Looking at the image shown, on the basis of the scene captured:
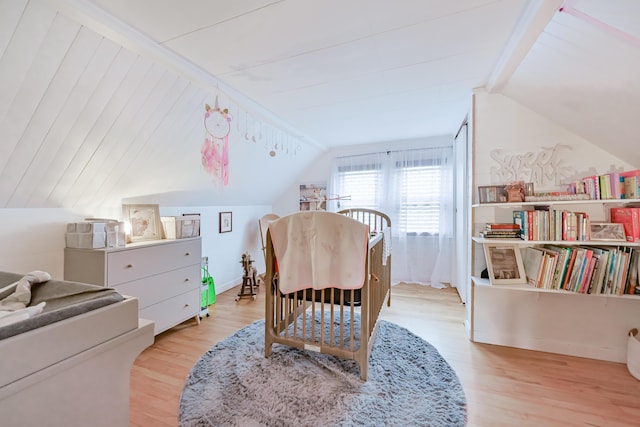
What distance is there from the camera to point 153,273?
6.98ft

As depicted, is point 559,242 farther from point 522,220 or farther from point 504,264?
point 504,264

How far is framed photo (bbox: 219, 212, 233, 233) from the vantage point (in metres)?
3.51

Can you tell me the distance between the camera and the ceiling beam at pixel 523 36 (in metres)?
1.26

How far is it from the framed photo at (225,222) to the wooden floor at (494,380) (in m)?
1.31

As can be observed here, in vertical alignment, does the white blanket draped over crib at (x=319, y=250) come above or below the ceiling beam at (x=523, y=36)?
below

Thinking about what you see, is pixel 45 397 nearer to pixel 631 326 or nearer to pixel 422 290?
pixel 631 326

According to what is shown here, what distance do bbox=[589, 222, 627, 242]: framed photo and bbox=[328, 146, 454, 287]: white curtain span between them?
182 centimetres

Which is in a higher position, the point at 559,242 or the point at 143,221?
the point at 143,221

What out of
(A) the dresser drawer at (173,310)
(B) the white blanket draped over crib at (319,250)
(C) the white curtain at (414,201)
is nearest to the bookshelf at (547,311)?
(B) the white blanket draped over crib at (319,250)

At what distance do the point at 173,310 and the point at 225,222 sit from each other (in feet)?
Result: 4.89

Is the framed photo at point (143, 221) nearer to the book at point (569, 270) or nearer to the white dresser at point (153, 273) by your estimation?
the white dresser at point (153, 273)

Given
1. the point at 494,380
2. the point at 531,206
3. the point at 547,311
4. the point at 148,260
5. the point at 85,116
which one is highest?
the point at 85,116

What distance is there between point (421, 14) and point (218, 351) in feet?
8.24

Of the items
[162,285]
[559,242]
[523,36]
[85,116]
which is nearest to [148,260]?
[162,285]
